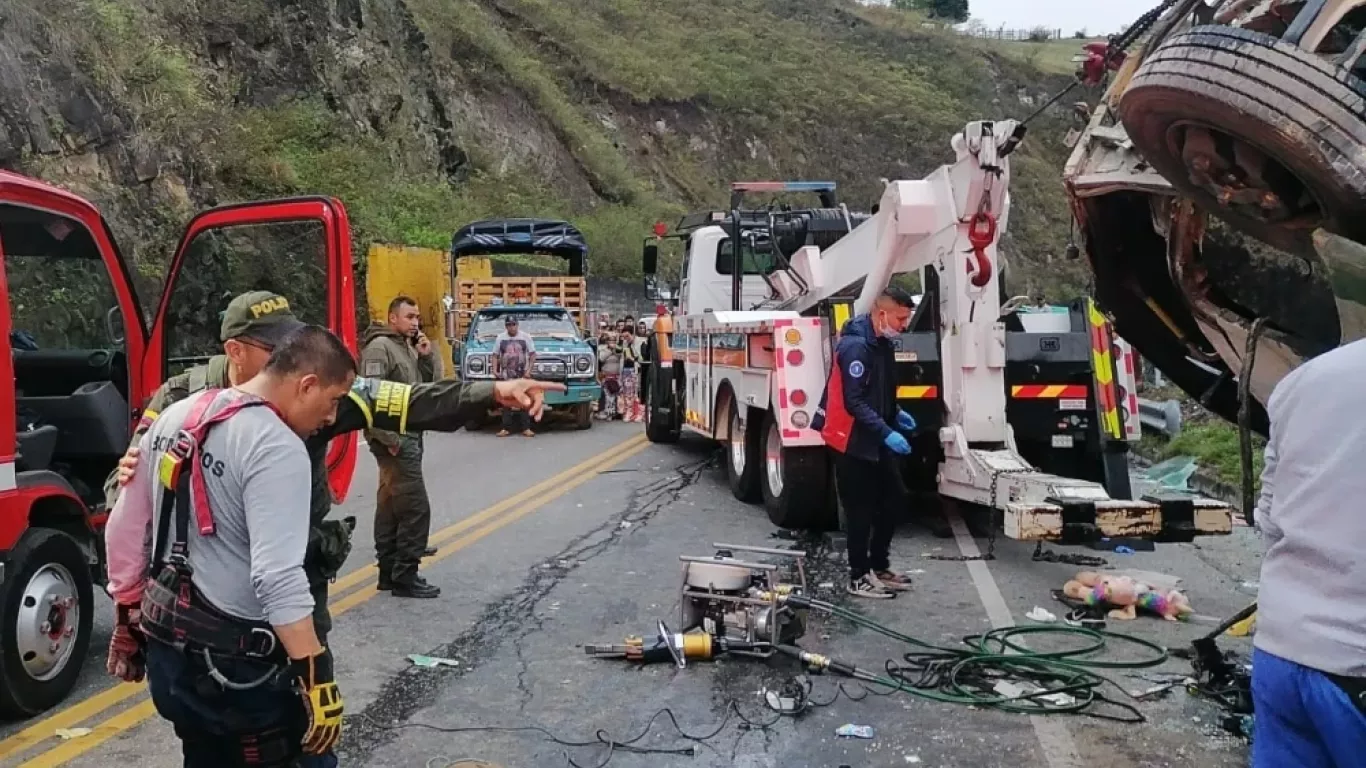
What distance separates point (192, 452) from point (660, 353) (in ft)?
40.5

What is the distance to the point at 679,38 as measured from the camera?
54.4m

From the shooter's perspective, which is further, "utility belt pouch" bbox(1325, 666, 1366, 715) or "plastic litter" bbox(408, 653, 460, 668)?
"plastic litter" bbox(408, 653, 460, 668)

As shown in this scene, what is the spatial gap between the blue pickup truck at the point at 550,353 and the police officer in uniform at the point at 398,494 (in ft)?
29.7

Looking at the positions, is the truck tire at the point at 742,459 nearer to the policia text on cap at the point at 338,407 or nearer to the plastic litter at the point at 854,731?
the plastic litter at the point at 854,731

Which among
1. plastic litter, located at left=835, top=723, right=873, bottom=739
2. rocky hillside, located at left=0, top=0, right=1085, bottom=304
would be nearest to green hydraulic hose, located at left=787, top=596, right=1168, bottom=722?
plastic litter, located at left=835, top=723, right=873, bottom=739

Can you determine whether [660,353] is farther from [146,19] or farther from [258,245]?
[146,19]

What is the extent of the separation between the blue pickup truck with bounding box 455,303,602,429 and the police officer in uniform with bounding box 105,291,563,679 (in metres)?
12.8

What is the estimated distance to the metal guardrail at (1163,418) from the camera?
1406 centimetres

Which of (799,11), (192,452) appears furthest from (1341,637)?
(799,11)

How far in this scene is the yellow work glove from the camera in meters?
2.85

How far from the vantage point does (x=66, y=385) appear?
660cm

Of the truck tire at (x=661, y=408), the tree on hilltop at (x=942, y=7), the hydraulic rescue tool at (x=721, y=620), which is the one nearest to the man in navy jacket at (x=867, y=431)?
the hydraulic rescue tool at (x=721, y=620)

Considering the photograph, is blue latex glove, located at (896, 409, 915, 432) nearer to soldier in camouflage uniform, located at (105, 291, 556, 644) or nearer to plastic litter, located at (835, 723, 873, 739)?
plastic litter, located at (835, 723, 873, 739)

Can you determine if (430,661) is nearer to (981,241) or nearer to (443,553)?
(443,553)
